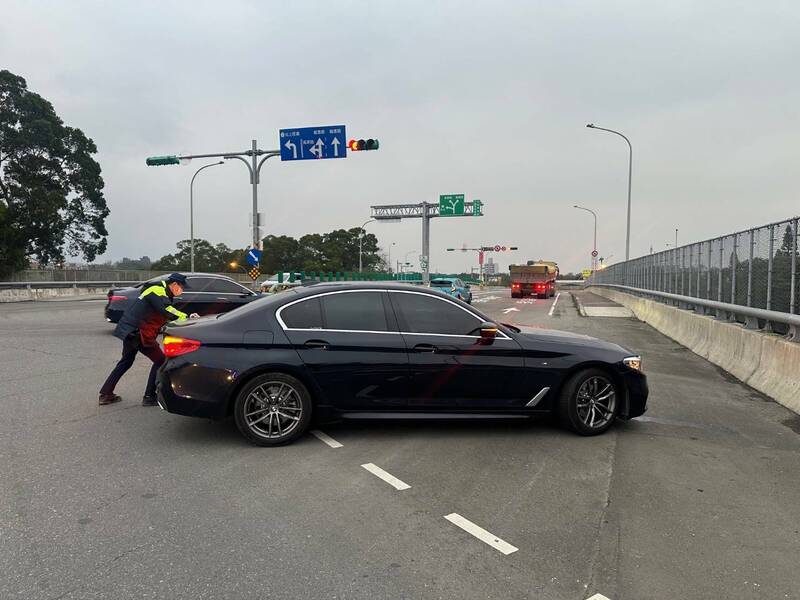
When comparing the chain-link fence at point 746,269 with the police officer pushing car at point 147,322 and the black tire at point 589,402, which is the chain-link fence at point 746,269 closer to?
the black tire at point 589,402

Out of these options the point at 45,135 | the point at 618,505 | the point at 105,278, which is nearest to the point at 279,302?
the point at 618,505

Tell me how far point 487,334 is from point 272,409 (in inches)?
84.1

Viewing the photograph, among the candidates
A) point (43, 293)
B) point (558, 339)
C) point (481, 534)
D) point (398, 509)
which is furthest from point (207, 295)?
point (43, 293)

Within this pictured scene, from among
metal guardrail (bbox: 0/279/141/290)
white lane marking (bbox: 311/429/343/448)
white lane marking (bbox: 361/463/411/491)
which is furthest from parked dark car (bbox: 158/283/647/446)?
metal guardrail (bbox: 0/279/141/290)

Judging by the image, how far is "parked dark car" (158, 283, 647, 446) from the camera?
5207 millimetres

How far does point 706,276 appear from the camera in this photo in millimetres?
13016

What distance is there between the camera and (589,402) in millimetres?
5742

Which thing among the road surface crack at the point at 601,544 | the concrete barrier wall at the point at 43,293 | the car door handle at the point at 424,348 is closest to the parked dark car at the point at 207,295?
the car door handle at the point at 424,348

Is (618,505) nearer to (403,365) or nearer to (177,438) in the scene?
(403,365)

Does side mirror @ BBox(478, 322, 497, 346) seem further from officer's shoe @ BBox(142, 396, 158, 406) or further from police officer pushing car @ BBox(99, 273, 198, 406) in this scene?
officer's shoe @ BBox(142, 396, 158, 406)

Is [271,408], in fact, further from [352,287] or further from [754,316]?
[754,316]

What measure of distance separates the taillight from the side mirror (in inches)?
104

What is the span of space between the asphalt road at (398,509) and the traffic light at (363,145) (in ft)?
53.4

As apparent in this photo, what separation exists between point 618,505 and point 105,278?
41335 millimetres
